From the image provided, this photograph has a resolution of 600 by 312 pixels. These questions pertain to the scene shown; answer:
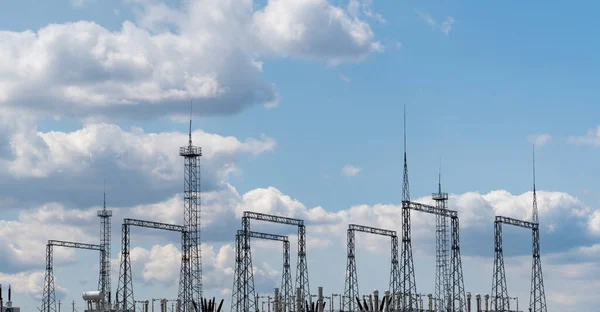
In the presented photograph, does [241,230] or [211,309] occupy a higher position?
[241,230]

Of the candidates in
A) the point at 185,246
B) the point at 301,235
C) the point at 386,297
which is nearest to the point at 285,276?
the point at 301,235

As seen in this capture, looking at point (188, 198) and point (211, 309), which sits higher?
point (188, 198)

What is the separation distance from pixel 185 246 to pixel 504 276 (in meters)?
42.0

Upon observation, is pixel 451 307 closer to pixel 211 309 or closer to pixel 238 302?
pixel 238 302

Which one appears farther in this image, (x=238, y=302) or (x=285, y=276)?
(x=285, y=276)

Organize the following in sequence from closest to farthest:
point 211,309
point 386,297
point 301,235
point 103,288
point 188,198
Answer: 1. point 211,309
2. point 386,297
3. point 188,198
4. point 301,235
5. point 103,288

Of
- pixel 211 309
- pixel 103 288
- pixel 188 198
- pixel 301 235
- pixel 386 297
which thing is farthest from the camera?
pixel 103 288

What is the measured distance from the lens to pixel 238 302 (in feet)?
473

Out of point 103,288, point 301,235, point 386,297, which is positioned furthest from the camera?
point 103,288

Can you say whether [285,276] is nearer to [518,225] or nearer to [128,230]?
[128,230]

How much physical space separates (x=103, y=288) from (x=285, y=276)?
99.8 ft

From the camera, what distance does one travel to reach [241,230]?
14500cm

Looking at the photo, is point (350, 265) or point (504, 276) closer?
point (504, 276)

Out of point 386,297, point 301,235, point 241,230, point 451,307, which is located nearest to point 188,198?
point 241,230
